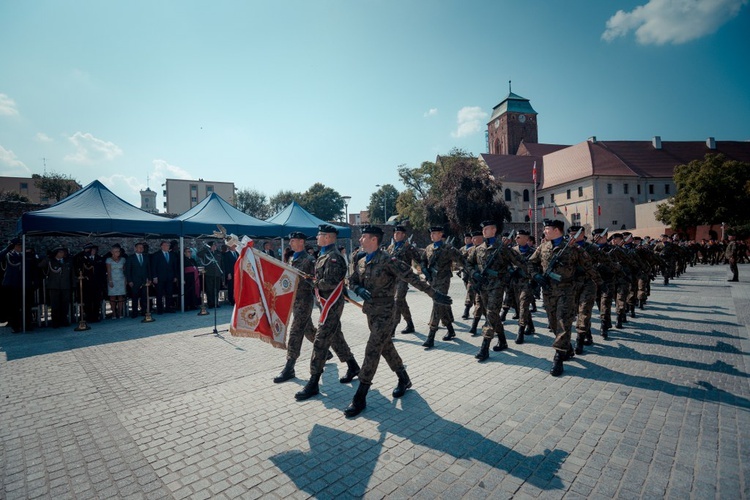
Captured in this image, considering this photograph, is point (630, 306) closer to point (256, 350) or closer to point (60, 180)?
point (256, 350)

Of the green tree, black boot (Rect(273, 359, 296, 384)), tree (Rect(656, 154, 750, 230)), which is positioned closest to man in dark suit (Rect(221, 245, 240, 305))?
black boot (Rect(273, 359, 296, 384))

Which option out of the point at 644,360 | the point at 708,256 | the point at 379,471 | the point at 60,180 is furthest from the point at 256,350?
the point at 60,180

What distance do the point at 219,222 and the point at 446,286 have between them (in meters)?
9.09

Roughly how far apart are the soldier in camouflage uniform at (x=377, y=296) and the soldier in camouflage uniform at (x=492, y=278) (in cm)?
217

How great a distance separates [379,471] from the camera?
320cm

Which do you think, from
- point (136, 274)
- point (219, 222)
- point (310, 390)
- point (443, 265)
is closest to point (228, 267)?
point (219, 222)

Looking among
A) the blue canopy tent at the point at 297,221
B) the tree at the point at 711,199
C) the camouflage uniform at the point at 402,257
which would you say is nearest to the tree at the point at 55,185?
the blue canopy tent at the point at 297,221

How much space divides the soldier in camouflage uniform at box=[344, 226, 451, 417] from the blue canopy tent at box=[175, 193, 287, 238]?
9.48 metres

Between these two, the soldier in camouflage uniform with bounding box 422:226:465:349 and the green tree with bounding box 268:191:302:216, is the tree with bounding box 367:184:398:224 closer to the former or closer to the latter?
the green tree with bounding box 268:191:302:216

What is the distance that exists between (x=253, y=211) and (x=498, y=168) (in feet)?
144

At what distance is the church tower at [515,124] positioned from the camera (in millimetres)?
78375

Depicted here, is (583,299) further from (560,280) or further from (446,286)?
(446,286)

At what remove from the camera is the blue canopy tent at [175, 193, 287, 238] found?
12309mm

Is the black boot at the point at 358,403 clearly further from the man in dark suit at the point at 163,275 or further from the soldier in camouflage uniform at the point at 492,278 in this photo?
the man in dark suit at the point at 163,275
